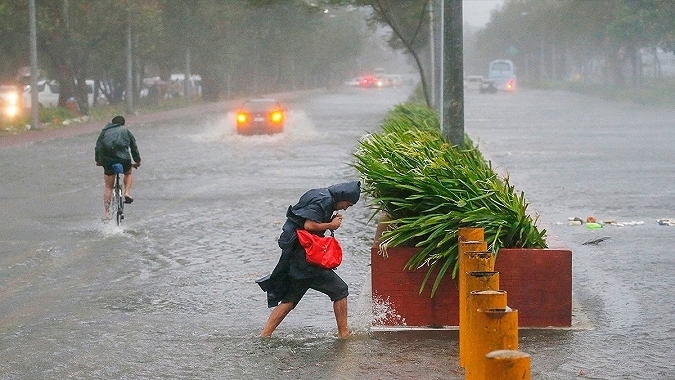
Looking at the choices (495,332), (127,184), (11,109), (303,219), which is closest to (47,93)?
(11,109)

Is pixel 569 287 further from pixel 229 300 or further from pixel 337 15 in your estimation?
pixel 337 15

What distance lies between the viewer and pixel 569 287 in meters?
9.28

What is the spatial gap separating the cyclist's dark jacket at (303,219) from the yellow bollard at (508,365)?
174 inches

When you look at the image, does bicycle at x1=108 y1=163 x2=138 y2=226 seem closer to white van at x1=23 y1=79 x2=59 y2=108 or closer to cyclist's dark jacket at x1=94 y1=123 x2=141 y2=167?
cyclist's dark jacket at x1=94 y1=123 x2=141 y2=167

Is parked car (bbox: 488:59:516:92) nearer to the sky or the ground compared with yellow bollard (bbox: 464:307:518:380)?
nearer to the sky

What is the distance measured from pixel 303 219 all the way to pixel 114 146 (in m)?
8.22

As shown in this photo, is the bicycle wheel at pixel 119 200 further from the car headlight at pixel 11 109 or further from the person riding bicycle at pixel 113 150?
the car headlight at pixel 11 109

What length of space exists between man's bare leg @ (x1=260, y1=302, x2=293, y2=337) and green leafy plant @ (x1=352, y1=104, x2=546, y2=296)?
0.86 meters

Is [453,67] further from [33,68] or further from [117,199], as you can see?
[33,68]

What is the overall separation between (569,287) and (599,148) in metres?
22.0

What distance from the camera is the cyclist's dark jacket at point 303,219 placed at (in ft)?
29.6

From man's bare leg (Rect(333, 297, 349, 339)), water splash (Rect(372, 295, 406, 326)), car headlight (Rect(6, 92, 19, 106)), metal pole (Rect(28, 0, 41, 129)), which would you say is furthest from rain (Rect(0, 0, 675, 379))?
car headlight (Rect(6, 92, 19, 106))

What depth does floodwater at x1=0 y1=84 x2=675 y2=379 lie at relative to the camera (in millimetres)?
8414

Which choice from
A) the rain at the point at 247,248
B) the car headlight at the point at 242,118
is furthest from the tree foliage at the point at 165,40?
the car headlight at the point at 242,118
